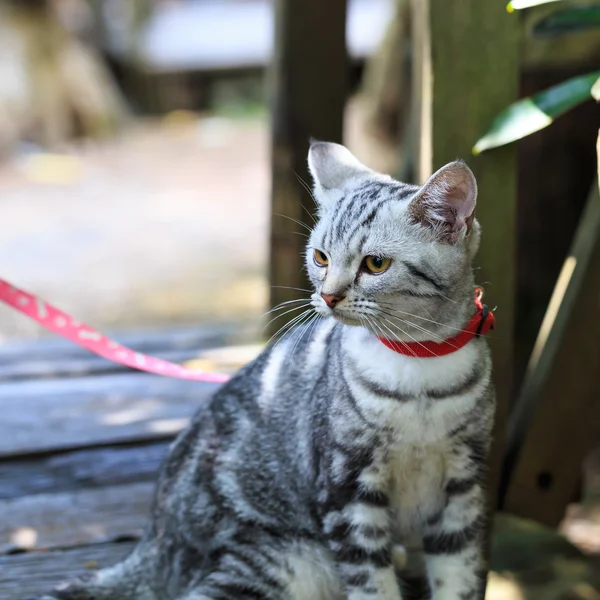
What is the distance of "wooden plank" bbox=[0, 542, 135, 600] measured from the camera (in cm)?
250

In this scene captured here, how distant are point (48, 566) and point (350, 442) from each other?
1.06 m

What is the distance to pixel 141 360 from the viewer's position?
9.56 ft

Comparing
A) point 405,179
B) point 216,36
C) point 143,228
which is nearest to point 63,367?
point 405,179

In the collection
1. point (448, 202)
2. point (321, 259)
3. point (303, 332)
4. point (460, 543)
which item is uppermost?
point (448, 202)

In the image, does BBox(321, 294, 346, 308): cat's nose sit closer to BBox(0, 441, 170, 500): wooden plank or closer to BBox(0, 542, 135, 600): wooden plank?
BBox(0, 542, 135, 600): wooden plank

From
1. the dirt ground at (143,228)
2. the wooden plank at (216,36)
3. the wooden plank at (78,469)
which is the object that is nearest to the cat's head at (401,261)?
the wooden plank at (78,469)

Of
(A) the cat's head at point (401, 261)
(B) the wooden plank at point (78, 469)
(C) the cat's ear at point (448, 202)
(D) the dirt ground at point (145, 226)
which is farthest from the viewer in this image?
(D) the dirt ground at point (145, 226)

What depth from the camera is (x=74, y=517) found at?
2.84 m

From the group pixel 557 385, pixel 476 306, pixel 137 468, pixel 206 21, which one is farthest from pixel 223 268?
pixel 206 21

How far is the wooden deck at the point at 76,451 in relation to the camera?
8.80ft

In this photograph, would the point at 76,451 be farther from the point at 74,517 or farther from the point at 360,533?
the point at 360,533

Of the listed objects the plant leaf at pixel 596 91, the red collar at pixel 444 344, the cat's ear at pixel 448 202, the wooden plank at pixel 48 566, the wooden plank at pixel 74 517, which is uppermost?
the plant leaf at pixel 596 91

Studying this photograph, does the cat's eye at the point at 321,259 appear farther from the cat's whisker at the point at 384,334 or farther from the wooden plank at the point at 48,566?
the wooden plank at the point at 48,566

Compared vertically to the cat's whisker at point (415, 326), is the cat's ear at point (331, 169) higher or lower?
higher
